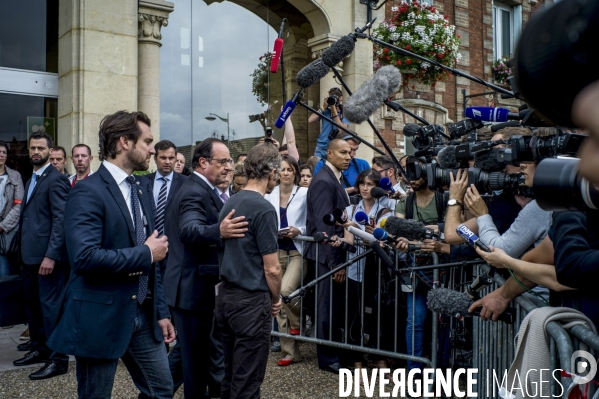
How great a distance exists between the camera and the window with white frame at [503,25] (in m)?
15.6

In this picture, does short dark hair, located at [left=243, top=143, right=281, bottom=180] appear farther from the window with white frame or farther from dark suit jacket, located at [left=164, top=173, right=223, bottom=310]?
the window with white frame

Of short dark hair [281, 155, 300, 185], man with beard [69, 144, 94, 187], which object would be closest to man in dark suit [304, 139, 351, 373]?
short dark hair [281, 155, 300, 185]

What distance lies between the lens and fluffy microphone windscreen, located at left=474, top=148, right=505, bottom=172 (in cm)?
329

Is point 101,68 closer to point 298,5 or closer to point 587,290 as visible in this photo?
point 298,5

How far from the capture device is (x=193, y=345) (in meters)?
4.46

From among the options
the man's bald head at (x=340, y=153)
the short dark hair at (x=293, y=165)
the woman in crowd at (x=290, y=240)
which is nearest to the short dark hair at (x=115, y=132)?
the woman in crowd at (x=290, y=240)

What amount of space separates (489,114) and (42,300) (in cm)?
466

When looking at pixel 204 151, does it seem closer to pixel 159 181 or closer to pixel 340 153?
pixel 340 153

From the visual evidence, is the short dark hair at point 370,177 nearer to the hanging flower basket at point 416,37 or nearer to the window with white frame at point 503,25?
the hanging flower basket at point 416,37

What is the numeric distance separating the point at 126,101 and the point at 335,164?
14.3ft

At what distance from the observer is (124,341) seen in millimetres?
3297

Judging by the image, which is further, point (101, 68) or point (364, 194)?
point (101, 68)

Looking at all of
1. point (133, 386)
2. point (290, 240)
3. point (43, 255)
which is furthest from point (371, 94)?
point (43, 255)

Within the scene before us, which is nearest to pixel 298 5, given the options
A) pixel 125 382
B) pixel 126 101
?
pixel 126 101
